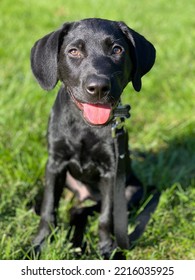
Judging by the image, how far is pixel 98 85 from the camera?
317 cm

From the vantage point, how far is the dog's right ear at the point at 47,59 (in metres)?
3.50

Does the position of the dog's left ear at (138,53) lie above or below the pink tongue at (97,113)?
above

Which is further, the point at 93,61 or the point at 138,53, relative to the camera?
the point at 138,53

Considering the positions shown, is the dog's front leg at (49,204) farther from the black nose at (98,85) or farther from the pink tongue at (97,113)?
the black nose at (98,85)

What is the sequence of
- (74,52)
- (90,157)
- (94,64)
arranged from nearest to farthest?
1. (94,64)
2. (74,52)
3. (90,157)

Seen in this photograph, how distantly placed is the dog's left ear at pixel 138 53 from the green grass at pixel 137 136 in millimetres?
1231

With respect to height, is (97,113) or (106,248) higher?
(97,113)

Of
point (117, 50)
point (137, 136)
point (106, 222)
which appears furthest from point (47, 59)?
point (137, 136)

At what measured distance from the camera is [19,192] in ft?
14.6

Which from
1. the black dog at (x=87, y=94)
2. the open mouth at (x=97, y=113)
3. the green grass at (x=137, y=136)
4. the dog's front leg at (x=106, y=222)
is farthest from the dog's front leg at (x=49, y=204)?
the open mouth at (x=97, y=113)

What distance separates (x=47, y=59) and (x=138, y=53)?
0.60m

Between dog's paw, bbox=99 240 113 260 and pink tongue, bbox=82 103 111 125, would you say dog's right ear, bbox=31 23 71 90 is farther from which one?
dog's paw, bbox=99 240 113 260

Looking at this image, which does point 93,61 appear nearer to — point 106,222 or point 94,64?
point 94,64

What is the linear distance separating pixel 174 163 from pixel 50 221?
1.68 meters
